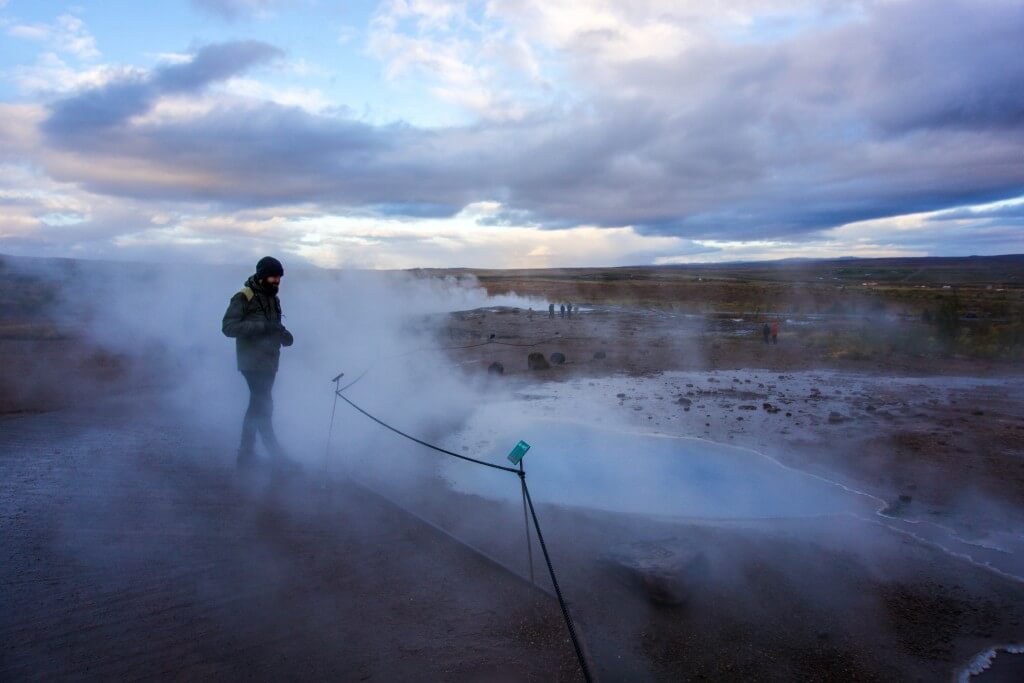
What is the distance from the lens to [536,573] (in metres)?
4.04

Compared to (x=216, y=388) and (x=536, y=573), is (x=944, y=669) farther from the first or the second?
(x=216, y=388)

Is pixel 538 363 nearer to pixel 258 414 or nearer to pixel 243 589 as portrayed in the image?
pixel 258 414

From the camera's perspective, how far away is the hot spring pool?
5.50 m

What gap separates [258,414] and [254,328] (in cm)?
77

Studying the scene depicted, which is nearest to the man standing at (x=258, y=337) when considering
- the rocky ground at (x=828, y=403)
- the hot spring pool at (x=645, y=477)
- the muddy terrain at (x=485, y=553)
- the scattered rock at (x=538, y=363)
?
the muddy terrain at (x=485, y=553)

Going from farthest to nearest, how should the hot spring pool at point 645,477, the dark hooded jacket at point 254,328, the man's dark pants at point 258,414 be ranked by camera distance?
the hot spring pool at point 645,477 → the man's dark pants at point 258,414 → the dark hooded jacket at point 254,328

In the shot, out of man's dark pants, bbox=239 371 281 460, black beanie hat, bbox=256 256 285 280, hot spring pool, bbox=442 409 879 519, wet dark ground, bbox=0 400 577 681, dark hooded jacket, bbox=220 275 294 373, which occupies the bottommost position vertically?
hot spring pool, bbox=442 409 879 519

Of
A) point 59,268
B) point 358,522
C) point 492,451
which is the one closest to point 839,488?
point 492,451

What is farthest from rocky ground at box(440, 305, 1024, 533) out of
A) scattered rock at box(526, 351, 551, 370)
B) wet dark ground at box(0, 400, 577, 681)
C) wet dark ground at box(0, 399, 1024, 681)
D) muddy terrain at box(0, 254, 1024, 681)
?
wet dark ground at box(0, 400, 577, 681)

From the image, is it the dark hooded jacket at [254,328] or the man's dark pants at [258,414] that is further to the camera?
the man's dark pants at [258,414]

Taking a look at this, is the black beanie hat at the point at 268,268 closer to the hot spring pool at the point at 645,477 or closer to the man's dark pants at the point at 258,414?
the man's dark pants at the point at 258,414

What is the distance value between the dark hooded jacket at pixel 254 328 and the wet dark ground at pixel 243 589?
3.19ft

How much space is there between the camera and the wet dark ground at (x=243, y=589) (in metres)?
2.99

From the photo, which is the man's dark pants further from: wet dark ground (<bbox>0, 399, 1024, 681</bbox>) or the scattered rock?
the scattered rock
